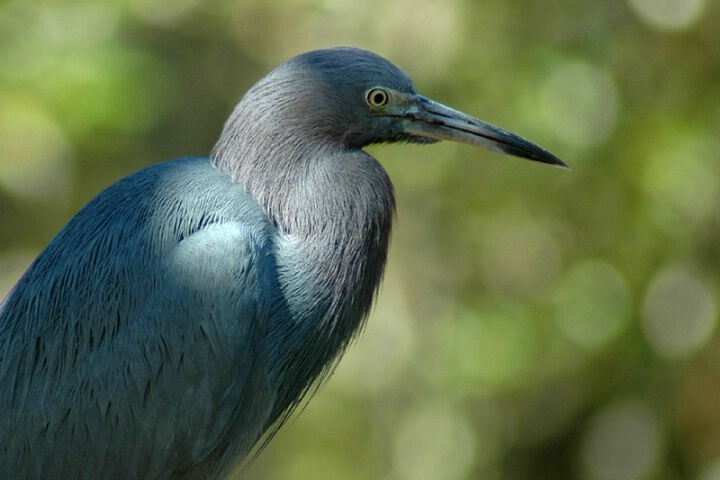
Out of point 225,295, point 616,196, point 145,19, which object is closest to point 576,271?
point 616,196

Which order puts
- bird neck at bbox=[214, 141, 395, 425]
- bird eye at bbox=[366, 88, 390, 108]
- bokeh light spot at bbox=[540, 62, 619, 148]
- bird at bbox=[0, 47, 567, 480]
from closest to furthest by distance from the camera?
bird at bbox=[0, 47, 567, 480], bird neck at bbox=[214, 141, 395, 425], bird eye at bbox=[366, 88, 390, 108], bokeh light spot at bbox=[540, 62, 619, 148]

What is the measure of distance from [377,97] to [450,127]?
13.3 inches

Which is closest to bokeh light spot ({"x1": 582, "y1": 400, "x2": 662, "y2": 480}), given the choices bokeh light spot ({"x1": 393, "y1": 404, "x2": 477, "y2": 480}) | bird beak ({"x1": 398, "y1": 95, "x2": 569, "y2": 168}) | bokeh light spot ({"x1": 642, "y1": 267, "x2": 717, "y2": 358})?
bokeh light spot ({"x1": 642, "y1": 267, "x2": 717, "y2": 358})

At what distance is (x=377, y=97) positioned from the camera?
12.8 feet

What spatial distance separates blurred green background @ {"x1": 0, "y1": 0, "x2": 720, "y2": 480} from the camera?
646cm

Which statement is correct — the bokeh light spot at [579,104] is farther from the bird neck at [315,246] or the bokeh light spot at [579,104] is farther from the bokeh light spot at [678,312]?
the bird neck at [315,246]

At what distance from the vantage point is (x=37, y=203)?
6293 mm

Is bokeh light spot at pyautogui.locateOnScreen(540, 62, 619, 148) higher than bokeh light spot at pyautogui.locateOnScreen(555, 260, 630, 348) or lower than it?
higher

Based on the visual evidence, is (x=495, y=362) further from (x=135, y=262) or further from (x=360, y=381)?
(x=135, y=262)

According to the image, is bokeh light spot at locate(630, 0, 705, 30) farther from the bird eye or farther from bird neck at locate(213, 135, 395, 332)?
bird neck at locate(213, 135, 395, 332)

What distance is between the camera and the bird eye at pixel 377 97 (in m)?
3.89

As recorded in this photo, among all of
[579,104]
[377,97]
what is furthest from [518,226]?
[377,97]

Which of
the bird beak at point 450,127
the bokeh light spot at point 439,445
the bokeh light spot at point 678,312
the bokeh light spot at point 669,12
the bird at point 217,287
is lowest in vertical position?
the bokeh light spot at point 439,445

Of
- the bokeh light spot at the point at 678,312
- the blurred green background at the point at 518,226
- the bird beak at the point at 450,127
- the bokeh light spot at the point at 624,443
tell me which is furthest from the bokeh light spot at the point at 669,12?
the bird beak at the point at 450,127
